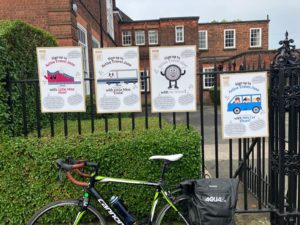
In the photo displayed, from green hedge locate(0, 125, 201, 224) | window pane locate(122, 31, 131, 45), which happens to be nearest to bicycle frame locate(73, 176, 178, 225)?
green hedge locate(0, 125, 201, 224)

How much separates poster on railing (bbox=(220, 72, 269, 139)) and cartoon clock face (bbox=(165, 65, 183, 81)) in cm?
47

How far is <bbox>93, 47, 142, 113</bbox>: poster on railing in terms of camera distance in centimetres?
335

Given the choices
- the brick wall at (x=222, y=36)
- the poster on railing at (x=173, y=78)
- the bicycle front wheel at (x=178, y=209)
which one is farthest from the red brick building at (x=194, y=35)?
the bicycle front wheel at (x=178, y=209)

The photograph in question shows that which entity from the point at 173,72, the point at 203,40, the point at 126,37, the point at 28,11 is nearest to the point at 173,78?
the point at 173,72

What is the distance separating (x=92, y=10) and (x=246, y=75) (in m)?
11.3

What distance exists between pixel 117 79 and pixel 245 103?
1425 millimetres

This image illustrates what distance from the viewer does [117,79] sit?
11.1ft

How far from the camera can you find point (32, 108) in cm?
465

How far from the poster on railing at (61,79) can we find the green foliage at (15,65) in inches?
10.3

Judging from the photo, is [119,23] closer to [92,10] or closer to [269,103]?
[92,10]

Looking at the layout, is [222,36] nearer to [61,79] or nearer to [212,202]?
[61,79]

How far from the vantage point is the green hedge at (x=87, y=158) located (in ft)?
11.1

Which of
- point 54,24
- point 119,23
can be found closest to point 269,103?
point 54,24

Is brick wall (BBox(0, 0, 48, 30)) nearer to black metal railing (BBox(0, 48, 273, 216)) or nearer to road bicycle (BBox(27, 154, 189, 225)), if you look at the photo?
black metal railing (BBox(0, 48, 273, 216))
